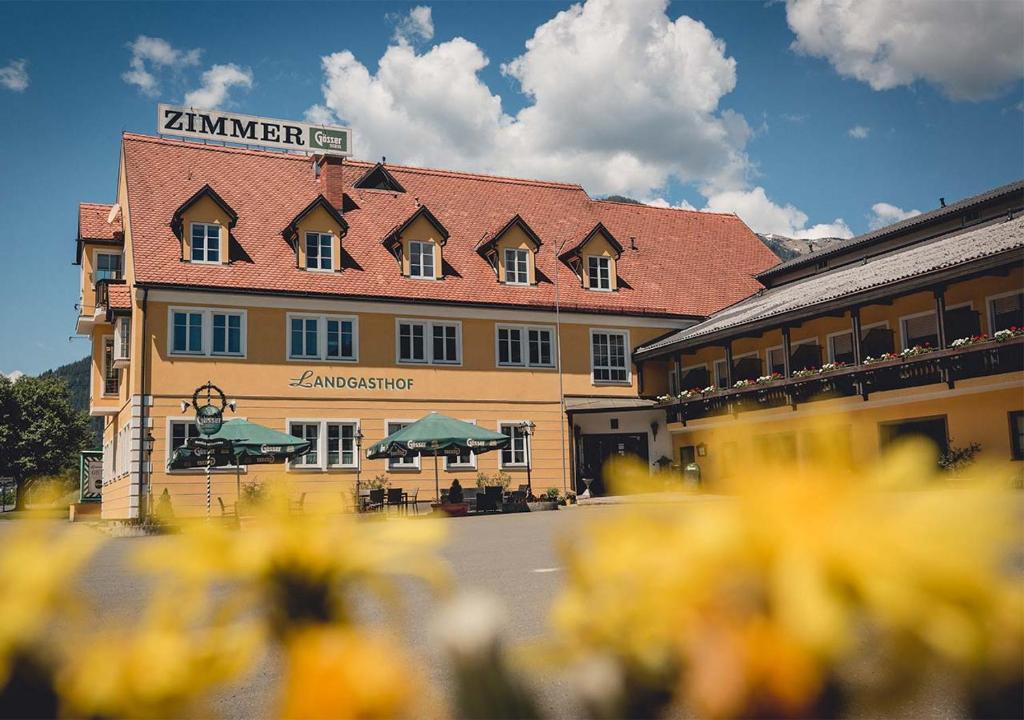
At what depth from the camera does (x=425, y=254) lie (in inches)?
1243

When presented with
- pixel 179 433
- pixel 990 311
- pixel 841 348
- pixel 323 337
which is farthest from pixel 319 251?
pixel 990 311

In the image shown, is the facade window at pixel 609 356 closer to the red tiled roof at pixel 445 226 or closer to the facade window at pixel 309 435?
the red tiled roof at pixel 445 226

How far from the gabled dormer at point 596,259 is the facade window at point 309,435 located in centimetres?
1121

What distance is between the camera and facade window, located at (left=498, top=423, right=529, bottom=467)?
102 ft

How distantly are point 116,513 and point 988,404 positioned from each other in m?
25.3

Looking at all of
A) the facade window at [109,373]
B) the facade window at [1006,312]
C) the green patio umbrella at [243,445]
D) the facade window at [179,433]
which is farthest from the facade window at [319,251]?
the facade window at [1006,312]

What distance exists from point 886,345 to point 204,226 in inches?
809

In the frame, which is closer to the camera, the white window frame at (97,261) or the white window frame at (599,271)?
the white window frame at (97,261)

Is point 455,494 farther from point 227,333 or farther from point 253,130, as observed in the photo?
point 253,130

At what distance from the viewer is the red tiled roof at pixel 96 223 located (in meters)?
32.7

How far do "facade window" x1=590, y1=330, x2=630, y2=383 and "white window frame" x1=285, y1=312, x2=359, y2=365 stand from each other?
860 cm

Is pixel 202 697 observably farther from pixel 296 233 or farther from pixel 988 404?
pixel 296 233

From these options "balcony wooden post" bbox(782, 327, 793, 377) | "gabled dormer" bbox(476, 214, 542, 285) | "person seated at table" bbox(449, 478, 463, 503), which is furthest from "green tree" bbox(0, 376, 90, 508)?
"balcony wooden post" bbox(782, 327, 793, 377)

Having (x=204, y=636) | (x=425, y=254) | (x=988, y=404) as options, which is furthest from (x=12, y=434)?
(x=204, y=636)
